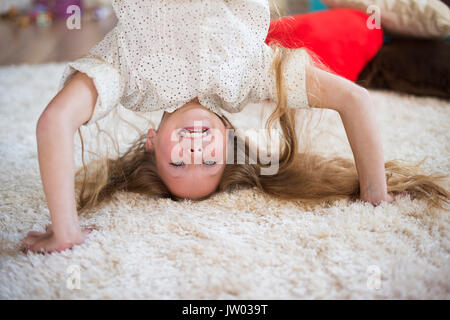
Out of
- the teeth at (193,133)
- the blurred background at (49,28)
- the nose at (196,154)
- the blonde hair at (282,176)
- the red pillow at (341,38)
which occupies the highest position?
the blurred background at (49,28)

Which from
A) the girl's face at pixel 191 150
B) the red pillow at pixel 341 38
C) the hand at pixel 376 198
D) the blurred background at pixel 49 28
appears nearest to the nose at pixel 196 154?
the girl's face at pixel 191 150

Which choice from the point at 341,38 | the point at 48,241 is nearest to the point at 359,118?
the point at 48,241

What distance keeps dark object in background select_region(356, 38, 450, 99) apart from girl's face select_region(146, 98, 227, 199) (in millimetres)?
795

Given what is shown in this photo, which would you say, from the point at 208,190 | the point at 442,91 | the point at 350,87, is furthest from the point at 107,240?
the point at 442,91

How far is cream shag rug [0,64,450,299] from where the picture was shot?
704mm

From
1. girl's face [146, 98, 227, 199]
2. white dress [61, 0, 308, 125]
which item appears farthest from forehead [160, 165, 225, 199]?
white dress [61, 0, 308, 125]

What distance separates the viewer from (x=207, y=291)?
70 cm

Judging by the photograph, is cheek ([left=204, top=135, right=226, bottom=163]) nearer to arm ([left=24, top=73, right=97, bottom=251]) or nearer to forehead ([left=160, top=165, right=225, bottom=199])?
forehead ([left=160, top=165, right=225, bottom=199])

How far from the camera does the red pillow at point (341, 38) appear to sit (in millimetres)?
1622

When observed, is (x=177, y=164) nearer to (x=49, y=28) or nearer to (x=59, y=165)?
(x=59, y=165)

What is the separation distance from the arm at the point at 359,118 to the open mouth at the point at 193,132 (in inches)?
8.9

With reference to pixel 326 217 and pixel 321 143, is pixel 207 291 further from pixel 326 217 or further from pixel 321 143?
pixel 321 143

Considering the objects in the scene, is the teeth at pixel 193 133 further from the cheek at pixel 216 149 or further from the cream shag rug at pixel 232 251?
the cream shag rug at pixel 232 251

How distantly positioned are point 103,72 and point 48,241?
0.32m
